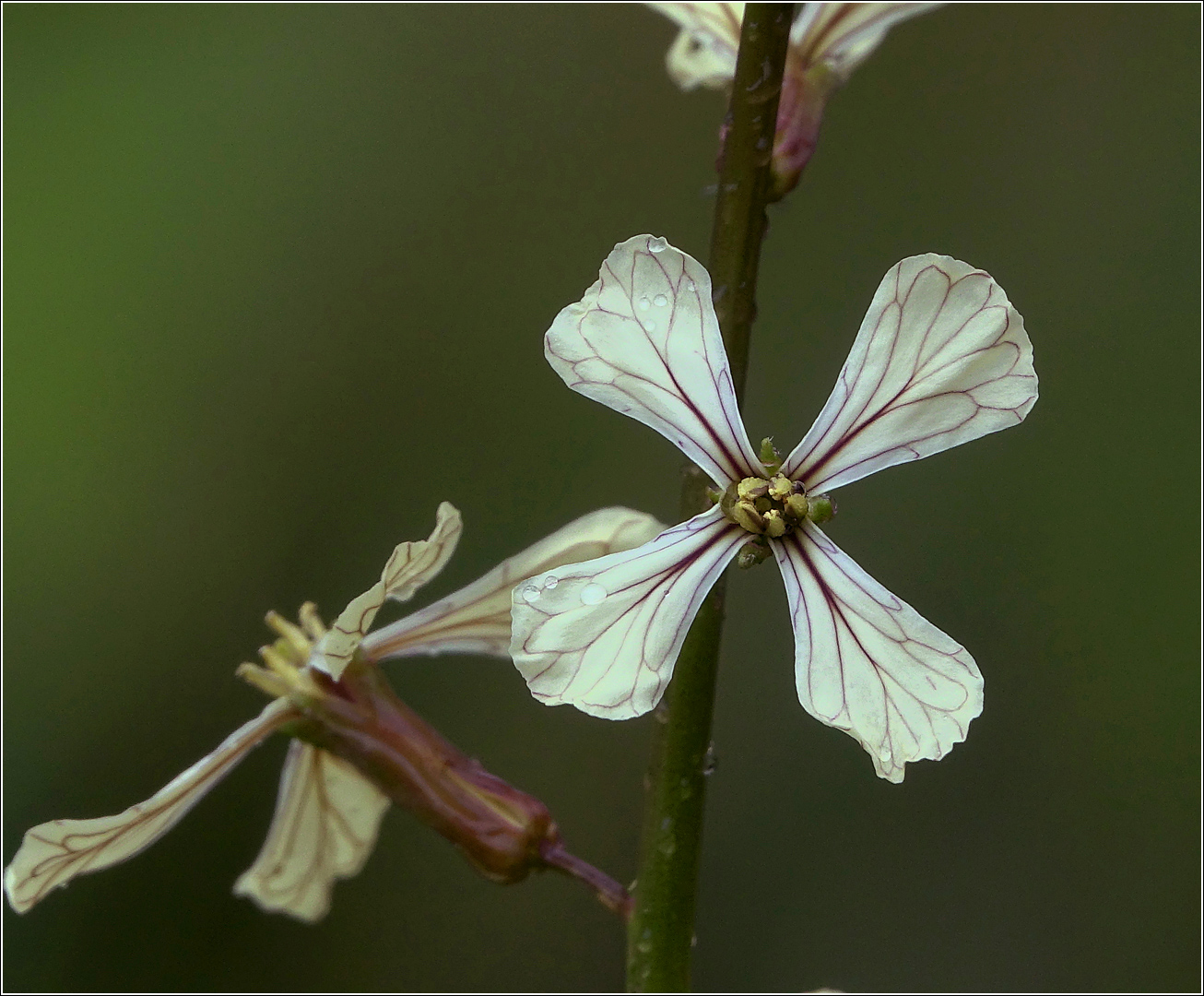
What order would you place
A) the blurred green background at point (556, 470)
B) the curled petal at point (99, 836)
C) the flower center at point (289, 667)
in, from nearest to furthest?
the curled petal at point (99, 836), the flower center at point (289, 667), the blurred green background at point (556, 470)

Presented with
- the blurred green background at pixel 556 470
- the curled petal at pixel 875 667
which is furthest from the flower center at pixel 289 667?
the blurred green background at pixel 556 470

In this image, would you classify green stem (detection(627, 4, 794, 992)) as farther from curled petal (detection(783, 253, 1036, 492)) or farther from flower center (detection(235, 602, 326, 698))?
flower center (detection(235, 602, 326, 698))

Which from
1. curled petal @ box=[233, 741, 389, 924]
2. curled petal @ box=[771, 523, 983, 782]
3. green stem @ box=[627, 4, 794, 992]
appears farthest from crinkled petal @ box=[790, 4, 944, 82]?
curled petal @ box=[233, 741, 389, 924]

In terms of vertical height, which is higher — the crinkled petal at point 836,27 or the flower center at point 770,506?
the crinkled petal at point 836,27

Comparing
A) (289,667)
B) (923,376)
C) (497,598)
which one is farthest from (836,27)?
(289,667)

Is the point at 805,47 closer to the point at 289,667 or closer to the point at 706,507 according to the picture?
the point at 706,507

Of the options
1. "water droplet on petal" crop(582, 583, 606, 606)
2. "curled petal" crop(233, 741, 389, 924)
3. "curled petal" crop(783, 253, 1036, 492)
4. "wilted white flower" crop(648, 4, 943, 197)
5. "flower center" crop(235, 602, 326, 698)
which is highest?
"wilted white flower" crop(648, 4, 943, 197)

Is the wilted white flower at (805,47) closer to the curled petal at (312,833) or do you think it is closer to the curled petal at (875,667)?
the curled petal at (875,667)
